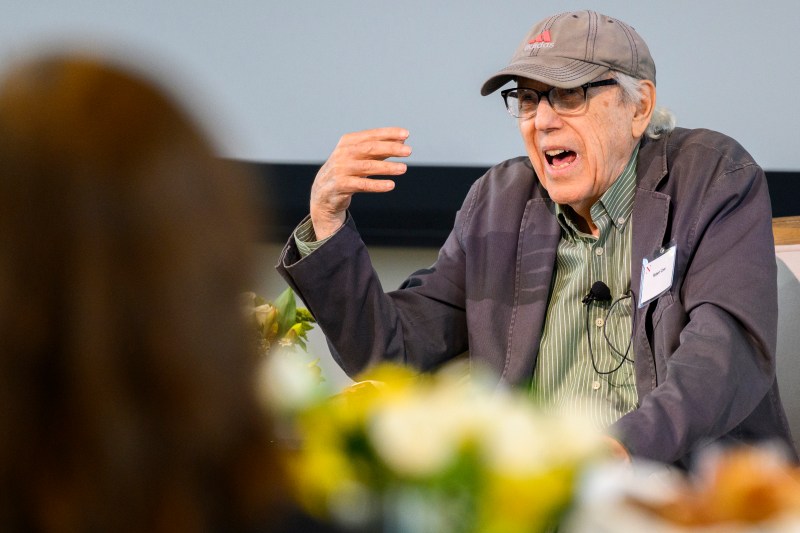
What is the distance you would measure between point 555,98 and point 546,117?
47mm

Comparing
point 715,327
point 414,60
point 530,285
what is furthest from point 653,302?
point 414,60

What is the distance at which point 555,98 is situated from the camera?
213 centimetres

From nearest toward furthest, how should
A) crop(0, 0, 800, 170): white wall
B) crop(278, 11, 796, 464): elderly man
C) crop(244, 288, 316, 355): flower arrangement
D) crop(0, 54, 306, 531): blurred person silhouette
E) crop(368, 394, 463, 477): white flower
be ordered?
crop(0, 54, 306, 531): blurred person silhouette, crop(368, 394, 463, 477): white flower, crop(278, 11, 796, 464): elderly man, crop(244, 288, 316, 355): flower arrangement, crop(0, 0, 800, 170): white wall

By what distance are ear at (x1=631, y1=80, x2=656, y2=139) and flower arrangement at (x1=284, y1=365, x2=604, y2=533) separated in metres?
1.58

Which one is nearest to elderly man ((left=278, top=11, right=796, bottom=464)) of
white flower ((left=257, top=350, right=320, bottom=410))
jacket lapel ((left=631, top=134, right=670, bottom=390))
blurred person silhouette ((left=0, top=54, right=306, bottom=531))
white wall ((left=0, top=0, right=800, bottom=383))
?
jacket lapel ((left=631, top=134, right=670, bottom=390))

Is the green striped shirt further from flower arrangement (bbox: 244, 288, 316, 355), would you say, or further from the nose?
flower arrangement (bbox: 244, 288, 316, 355)

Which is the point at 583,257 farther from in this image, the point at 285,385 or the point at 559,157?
the point at 285,385

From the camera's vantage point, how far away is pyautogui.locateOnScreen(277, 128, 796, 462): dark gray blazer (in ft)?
5.76

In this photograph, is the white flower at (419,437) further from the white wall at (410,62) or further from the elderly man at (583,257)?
the white wall at (410,62)

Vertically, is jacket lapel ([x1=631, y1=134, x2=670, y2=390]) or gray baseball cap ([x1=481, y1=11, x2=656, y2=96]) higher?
gray baseball cap ([x1=481, y1=11, x2=656, y2=96])

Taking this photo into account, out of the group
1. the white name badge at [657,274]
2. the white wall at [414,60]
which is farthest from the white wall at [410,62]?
the white name badge at [657,274]

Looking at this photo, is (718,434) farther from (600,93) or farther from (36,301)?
(36,301)

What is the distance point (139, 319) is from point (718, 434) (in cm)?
146

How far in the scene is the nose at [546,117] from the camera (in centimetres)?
211
